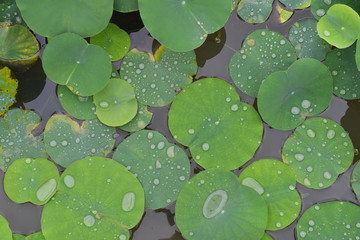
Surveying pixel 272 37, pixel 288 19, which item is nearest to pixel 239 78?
pixel 272 37

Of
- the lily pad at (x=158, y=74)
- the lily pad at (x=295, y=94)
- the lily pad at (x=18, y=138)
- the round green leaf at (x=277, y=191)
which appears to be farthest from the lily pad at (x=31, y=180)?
the lily pad at (x=295, y=94)

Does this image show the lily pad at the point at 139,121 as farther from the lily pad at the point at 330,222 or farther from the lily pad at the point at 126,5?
the lily pad at the point at 330,222

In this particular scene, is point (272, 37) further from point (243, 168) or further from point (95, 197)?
point (95, 197)

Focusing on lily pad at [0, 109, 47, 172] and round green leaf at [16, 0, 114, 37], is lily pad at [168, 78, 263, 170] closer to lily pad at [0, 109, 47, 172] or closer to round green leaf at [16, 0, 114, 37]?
→ round green leaf at [16, 0, 114, 37]

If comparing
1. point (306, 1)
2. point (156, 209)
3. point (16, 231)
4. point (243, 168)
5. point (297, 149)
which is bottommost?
point (16, 231)

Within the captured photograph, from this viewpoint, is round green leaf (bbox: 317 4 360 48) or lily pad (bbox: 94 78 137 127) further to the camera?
lily pad (bbox: 94 78 137 127)

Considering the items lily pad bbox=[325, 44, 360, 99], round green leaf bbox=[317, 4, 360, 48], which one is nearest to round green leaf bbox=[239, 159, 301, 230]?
lily pad bbox=[325, 44, 360, 99]

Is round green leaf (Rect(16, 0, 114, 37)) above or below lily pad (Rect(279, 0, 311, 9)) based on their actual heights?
below
